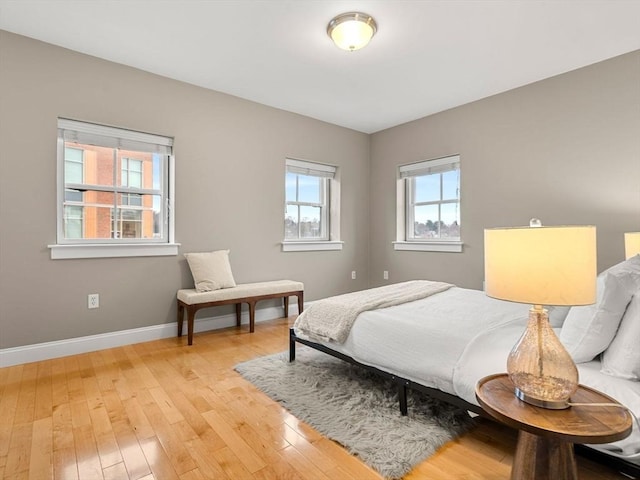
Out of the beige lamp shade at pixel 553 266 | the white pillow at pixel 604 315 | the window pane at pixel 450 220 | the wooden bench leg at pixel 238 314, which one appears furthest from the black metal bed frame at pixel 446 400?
the window pane at pixel 450 220

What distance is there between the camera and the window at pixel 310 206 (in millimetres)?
4434

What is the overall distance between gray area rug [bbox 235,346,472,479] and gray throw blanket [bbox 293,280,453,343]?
1.02ft

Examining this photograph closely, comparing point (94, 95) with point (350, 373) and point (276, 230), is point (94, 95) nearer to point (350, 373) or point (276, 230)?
point (276, 230)

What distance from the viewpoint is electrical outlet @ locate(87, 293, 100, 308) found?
299 centimetres

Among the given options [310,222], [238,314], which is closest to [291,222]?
[310,222]

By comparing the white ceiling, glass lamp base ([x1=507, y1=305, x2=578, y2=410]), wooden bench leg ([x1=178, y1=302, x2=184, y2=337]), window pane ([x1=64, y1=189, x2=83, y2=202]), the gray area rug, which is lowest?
the gray area rug

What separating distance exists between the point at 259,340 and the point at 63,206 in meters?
2.08

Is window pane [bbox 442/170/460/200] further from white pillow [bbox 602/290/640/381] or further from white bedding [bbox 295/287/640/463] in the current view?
white pillow [bbox 602/290/640/381]

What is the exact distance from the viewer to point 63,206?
2.90 metres

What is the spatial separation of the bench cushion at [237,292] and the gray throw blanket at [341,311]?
1.02 metres

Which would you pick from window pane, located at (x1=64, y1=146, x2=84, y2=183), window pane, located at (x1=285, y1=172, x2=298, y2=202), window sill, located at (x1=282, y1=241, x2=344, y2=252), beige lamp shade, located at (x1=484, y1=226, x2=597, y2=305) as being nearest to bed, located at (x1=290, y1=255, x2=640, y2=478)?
beige lamp shade, located at (x1=484, y1=226, x2=597, y2=305)

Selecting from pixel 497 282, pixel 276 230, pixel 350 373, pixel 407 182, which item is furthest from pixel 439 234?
pixel 497 282

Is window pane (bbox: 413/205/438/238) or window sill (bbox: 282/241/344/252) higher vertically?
window pane (bbox: 413/205/438/238)

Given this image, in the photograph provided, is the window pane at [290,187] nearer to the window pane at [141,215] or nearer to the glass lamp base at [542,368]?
the window pane at [141,215]
